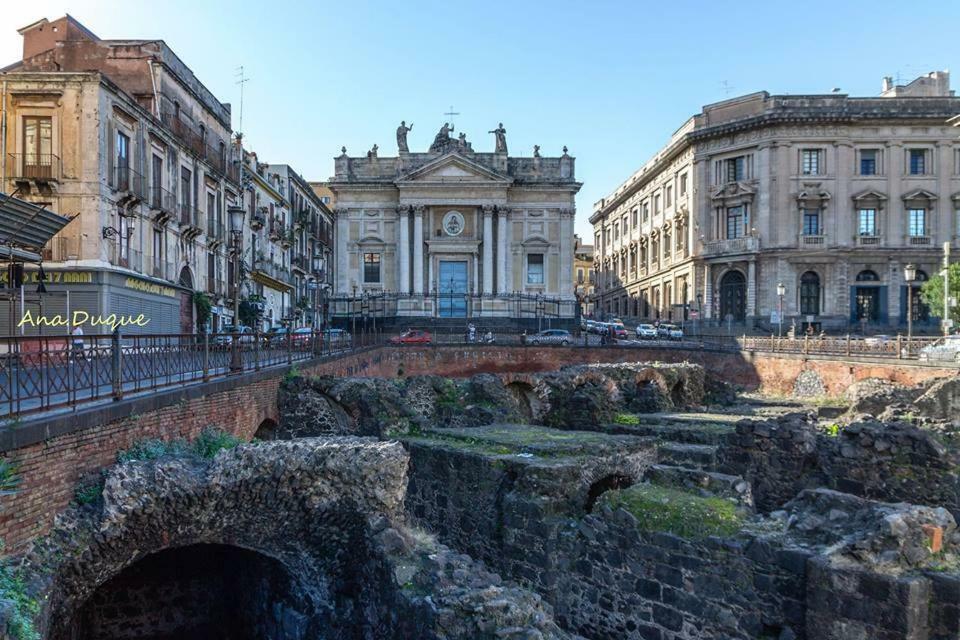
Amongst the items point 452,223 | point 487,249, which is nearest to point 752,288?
point 487,249

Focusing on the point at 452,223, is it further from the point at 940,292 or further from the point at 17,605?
the point at 17,605

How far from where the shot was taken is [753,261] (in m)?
50.9

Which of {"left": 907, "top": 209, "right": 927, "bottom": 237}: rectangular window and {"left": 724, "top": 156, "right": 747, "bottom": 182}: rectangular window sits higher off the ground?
{"left": 724, "top": 156, "right": 747, "bottom": 182}: rectangular window

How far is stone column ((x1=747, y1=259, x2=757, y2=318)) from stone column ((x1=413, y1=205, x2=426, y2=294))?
77.5ft

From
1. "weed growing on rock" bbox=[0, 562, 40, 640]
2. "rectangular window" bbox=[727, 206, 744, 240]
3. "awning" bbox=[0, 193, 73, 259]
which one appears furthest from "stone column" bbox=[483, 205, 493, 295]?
"weed growing on rock" bbox=[0, 562, 40, 640]

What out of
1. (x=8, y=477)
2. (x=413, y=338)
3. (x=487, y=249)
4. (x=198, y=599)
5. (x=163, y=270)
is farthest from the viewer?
(x=487, y=249)

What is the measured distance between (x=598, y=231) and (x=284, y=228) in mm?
47641

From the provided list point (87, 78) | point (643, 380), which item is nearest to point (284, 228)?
point (87, 78)

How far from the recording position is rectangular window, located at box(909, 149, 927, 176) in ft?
167

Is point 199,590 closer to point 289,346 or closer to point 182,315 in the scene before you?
point 289,346

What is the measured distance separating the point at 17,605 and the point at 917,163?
5887cm

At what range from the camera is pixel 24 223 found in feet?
34.8

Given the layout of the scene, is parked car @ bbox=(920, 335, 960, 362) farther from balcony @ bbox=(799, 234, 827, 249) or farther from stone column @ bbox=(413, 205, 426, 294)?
stone column @ bbox=(413, 205, 426, 294)

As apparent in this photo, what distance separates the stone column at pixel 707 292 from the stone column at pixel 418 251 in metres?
21.6
